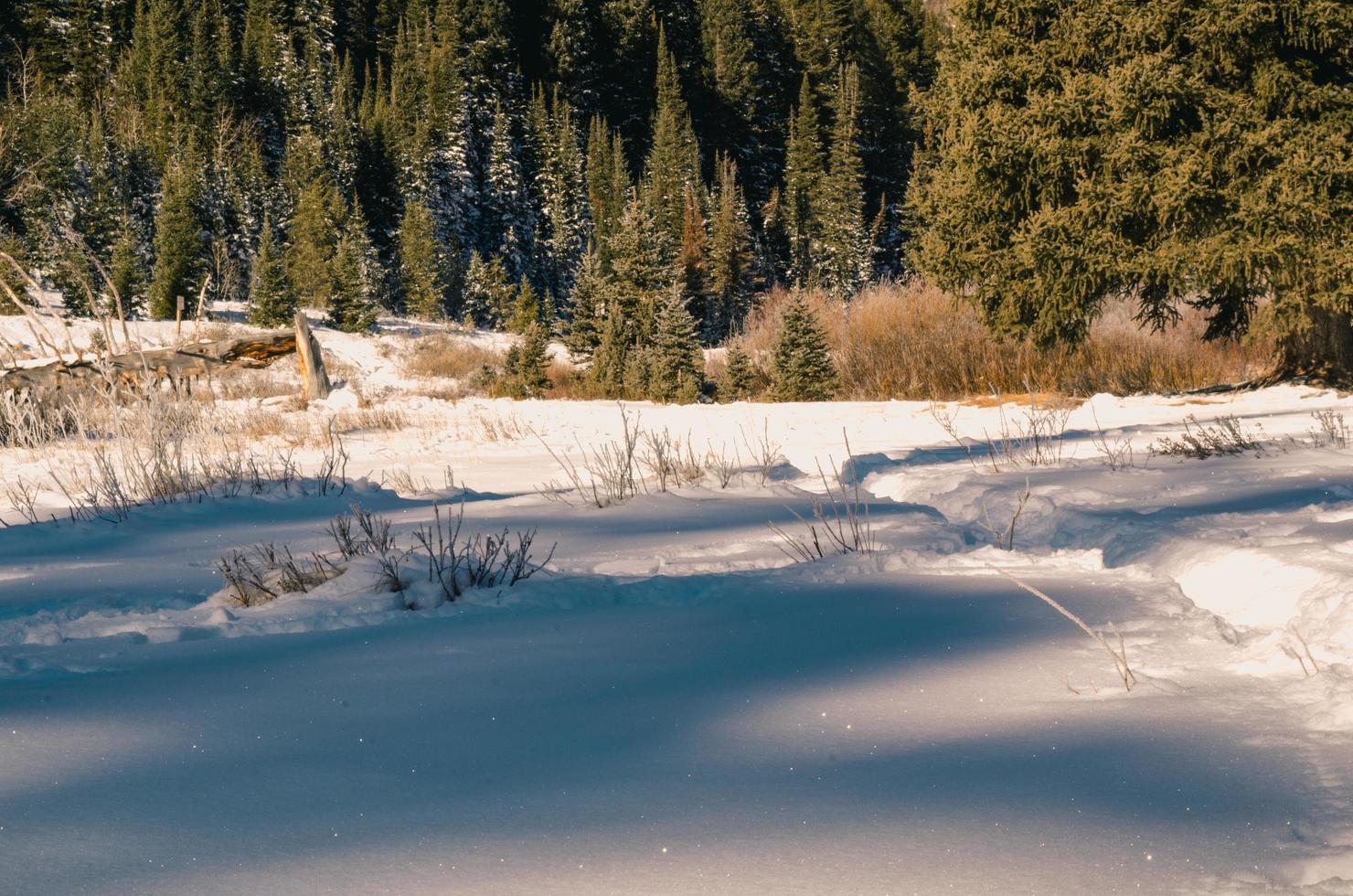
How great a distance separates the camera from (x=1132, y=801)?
4.51ft

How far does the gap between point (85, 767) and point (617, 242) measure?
63.5 feet

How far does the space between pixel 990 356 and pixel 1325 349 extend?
399 cm

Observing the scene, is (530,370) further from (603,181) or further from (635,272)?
(603,181)

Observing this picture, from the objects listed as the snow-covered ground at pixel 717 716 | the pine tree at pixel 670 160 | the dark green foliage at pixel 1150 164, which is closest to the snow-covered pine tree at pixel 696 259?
the pine tree at pixel 670 160

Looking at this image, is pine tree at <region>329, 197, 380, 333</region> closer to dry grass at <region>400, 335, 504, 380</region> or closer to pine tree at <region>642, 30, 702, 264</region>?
dry grass at <region>400, 335, 504, 380</region>

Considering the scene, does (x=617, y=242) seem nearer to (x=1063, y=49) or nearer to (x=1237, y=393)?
(x=1063, y=49)

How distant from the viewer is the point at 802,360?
13539mm

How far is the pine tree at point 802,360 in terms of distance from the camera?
44.1 feet

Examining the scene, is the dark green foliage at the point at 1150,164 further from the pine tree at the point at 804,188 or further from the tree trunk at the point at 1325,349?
the pine tree at the point at 804,188

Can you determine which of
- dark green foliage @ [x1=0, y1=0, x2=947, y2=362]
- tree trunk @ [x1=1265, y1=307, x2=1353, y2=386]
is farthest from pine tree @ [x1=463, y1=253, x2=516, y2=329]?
tree trunk @ [x1=1265, y1=307, x2=1353, y2=386]

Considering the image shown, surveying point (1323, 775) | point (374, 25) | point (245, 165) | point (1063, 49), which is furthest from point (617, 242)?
point (374, 25)

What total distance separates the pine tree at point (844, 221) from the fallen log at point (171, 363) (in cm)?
3726

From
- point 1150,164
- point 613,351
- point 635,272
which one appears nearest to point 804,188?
point 635,272

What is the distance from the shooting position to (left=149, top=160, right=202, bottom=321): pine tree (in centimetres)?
3222
